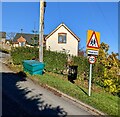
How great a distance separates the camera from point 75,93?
14344mm

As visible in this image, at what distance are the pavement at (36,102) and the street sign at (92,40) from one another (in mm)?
2599

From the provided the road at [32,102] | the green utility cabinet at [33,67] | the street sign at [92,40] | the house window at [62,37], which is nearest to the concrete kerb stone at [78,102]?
the road at [32,102]

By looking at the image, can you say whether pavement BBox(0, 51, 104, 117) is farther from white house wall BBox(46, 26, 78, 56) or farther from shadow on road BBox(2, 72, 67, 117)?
white house wall BBox(46, 26, 78, 56)

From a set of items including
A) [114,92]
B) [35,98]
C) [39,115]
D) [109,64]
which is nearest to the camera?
[39,115]

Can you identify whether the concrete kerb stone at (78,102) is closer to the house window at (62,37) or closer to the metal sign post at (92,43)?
the metal sign post at (92,43)

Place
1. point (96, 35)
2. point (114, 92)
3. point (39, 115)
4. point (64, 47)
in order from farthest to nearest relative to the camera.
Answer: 1. point (64, 47)
2. point (114, 92)
3. point (96, 35)
4. point (39, 115)

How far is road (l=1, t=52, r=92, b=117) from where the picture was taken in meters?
10.5

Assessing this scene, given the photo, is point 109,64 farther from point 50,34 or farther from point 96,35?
point 50,34

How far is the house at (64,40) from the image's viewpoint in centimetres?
4828

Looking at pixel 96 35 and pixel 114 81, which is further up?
pixel 96 35

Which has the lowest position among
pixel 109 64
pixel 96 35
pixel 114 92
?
pixel 114 92

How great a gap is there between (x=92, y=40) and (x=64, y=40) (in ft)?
115

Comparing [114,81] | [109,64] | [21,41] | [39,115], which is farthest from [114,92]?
[21,41]

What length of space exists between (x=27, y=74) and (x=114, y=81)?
5.53m
